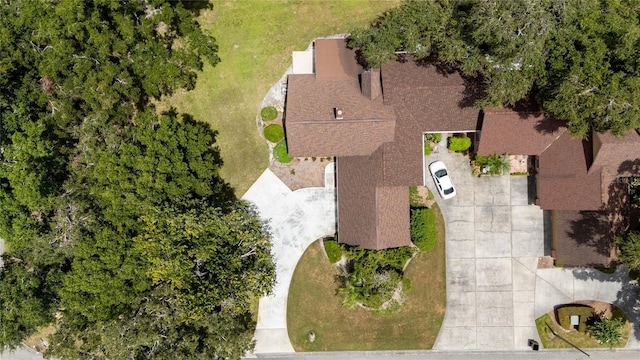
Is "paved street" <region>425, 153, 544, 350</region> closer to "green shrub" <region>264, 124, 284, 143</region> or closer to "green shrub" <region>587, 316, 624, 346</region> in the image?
"green shrub" <region>587, 316, 624, 346</region>

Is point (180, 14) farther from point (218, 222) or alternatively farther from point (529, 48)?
point (529, 48)

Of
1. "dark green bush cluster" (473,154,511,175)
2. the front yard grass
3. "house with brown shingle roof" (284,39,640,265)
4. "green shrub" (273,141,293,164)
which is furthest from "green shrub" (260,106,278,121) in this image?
"dark green bush cluster" (473,154,511,175)


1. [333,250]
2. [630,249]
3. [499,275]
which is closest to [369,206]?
[333,250]

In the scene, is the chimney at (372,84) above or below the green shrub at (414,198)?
above

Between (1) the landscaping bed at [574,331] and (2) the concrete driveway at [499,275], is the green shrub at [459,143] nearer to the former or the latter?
(2) the concrete driveway at [499,275]

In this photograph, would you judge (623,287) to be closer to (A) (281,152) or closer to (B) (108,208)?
(A) (281,152)

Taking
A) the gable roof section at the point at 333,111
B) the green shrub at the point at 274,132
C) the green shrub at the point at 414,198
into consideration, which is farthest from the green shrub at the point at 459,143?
the green shrub at the point at 274,132
